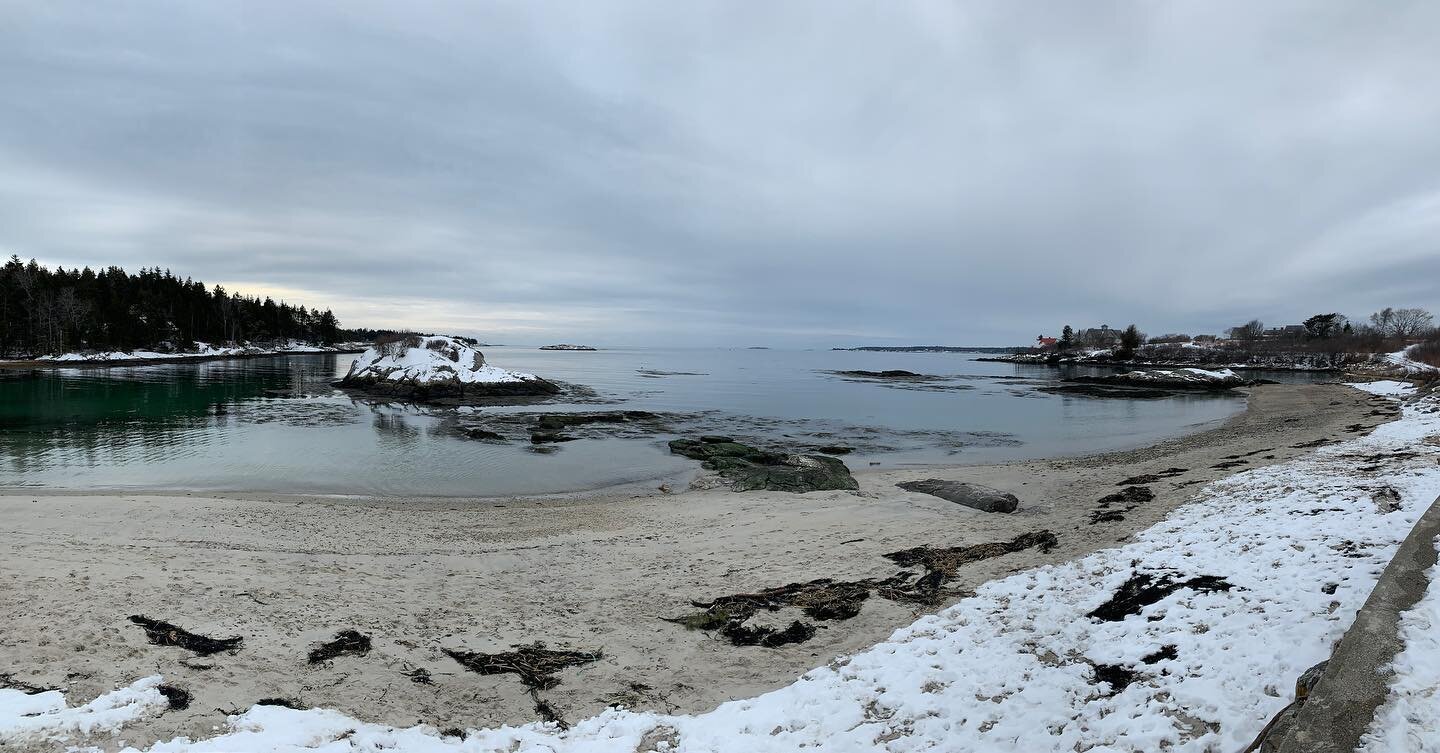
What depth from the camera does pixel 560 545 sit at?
35.0 ft

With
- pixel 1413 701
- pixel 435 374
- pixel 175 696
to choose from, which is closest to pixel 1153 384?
pixel 435 374

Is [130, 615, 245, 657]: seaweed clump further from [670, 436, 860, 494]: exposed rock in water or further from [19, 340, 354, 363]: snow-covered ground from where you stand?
[19, 340, 354, 363]: snow-covered ground

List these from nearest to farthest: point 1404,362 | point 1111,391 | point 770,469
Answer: point 770,469, point 1111,391, point 1404,362

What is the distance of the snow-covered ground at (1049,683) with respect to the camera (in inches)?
175

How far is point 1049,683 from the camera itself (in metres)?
5.20

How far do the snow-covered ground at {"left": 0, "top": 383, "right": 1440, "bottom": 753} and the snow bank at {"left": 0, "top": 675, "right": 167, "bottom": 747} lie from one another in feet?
0.10

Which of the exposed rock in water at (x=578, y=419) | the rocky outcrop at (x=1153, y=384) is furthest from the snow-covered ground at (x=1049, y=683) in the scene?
the rocky outcrop at (x=1153, y=384)

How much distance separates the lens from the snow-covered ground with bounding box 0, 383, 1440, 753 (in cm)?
445

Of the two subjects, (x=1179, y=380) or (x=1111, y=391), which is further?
(x=1179, y=380)

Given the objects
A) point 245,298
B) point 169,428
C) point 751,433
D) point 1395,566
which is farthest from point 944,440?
point 245,298

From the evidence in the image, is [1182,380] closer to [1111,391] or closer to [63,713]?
[1111,391]

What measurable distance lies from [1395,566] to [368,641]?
9938 millimetres

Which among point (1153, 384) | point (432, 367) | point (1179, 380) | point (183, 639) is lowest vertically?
point (183, 639)

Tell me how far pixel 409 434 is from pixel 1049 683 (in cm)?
2718
